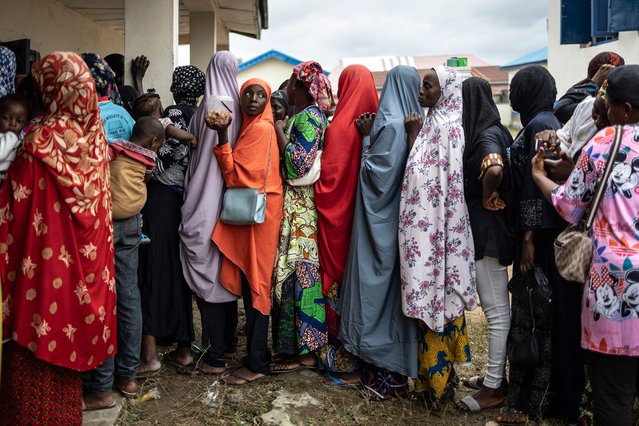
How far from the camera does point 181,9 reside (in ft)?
30.1

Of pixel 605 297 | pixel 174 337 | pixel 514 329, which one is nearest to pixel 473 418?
pixel 514 329

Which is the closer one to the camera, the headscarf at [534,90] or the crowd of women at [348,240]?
the crowd of women at [348,240]

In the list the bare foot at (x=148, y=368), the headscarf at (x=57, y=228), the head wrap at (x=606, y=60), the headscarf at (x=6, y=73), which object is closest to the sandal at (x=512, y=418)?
the bare foot at (x=148, y=368)

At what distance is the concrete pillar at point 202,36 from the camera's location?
864 centimetres

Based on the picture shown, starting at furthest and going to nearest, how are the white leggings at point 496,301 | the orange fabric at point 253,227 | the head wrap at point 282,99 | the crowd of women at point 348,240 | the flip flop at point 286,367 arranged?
the head wrap at point 282,99
the flip flop at point 286,367
the orange fabric at point 253,227
the white leggings at point 496,301
the crowd of women at point 348,240

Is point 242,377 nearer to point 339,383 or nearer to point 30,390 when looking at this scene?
point 339,383

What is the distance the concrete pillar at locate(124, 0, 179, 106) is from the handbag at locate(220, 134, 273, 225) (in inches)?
62.1

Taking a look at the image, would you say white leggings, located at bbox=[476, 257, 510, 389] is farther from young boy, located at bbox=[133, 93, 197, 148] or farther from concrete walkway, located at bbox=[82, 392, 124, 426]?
concrete walkway, located at bbox=[82, 392, 124, 426]

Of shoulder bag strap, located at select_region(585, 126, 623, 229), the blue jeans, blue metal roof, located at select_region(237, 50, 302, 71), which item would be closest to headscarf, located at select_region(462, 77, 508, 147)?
shoulder bag strap, located at select_region(585, 126, 623, 229)

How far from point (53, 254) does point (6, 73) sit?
122cm

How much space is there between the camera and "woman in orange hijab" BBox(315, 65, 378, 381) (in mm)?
3908

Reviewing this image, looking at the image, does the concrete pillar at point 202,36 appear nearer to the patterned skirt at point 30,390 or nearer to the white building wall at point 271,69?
the patterned skirt at point 30,390

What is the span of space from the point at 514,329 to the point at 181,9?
25.0 feet

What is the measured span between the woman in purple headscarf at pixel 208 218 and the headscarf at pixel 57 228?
95cm
